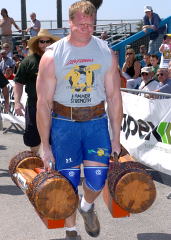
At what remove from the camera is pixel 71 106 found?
4820mm

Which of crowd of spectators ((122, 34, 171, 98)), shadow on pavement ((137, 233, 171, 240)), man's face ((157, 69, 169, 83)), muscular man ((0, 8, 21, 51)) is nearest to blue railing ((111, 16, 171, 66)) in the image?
crowd of spectators ((122, 34, 171, 98))

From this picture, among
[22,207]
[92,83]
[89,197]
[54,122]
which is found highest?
[92,83]

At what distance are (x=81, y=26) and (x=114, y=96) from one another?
670 millimetres

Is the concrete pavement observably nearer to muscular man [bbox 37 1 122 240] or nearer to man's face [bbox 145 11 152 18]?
muscular man [bbox 37 1 122 240]

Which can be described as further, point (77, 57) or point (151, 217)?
point (151, 217)

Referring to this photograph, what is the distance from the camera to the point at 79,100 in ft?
15.8

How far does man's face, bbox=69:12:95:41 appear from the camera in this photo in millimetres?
4621

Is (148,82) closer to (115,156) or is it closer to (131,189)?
(115,156)

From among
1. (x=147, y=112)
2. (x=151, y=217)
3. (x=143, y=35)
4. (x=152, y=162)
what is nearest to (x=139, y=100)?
(x=147, y=112)

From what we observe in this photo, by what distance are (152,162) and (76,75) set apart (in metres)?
3.53

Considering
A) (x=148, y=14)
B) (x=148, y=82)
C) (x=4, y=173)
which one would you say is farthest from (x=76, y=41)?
(x=148, y=14)

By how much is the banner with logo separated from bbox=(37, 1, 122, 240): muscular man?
2.73 m

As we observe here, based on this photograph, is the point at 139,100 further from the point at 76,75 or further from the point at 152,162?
the point at 76,75

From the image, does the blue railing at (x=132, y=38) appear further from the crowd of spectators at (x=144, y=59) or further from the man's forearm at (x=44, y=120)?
the man's forearm at (x=44, y=120)
